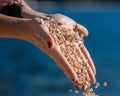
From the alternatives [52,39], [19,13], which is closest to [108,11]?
[19,13]

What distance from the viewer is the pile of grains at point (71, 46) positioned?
674 mm

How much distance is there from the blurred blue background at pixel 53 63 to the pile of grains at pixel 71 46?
1.02m

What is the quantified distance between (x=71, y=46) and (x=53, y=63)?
1085 mm

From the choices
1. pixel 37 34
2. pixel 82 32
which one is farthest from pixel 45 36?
pixel 82 32

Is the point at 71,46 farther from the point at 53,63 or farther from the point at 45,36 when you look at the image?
the point at 53,63

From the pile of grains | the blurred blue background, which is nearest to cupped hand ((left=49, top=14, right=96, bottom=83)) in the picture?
the pile of grains

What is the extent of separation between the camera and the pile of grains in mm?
674

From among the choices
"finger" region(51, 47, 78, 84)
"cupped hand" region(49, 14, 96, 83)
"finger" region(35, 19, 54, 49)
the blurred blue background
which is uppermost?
the blurred blue background

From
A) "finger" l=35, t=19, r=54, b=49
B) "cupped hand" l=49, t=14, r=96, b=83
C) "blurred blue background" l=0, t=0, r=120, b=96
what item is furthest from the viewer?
"blurred blue background" l=0, t=0, r=120, b=96

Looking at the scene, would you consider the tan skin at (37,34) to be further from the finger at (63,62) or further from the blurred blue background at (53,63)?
the blurred blue background at (53,63)

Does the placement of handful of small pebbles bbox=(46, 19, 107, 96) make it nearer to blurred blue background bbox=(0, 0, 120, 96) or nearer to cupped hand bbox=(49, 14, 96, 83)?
cupped hand bbox=(49, 14, 96, 83)

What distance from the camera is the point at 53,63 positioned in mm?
1779

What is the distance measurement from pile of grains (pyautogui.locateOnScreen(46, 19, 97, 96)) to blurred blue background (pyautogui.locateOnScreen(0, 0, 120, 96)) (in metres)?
1.02

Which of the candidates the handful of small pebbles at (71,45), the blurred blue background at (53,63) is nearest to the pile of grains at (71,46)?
the handful of small pebbles at (71,45)
